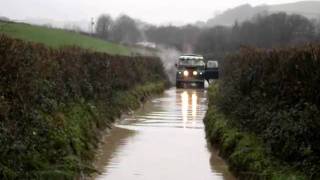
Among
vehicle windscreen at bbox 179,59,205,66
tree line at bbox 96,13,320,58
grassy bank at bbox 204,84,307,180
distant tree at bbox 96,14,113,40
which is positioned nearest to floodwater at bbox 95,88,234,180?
grassy bank at bbox 204,84,307,180

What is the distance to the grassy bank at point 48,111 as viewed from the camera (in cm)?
984

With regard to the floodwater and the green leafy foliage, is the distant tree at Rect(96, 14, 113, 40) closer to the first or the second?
the floodwater

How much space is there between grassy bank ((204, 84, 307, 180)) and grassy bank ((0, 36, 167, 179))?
284 cm

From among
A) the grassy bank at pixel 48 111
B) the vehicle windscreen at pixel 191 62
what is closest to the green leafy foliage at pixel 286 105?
the grassy bank at pixel 48 111

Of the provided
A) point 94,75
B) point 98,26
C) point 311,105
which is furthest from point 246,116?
point 98,26

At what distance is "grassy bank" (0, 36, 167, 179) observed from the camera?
9.84 meters

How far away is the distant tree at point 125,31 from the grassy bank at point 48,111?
112 meters

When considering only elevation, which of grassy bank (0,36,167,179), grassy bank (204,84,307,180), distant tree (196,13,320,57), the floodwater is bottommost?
the floodwater

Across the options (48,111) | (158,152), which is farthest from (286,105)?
(48,111)

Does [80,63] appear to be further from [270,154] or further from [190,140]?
[270,154]

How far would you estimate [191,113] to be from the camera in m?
27.2

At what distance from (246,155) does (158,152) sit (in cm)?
379

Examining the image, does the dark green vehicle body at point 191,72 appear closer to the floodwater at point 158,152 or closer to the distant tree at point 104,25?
the floodwater at point 158,152

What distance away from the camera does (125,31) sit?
471 ft
